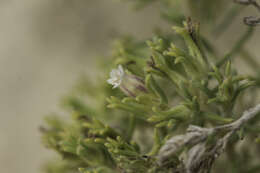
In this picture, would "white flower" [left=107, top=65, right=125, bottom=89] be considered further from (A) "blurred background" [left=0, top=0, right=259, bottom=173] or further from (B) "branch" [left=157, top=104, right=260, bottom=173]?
(A) "blurred background" [left=0, top=0, right=259, bottom=173]

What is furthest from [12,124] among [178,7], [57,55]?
[178,7]

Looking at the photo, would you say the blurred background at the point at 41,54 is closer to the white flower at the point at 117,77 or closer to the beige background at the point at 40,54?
the beige background at the point at 40,54

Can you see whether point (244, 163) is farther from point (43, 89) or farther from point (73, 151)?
point (43, 89)

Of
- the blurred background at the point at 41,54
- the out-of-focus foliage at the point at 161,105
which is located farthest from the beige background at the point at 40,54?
the out-of-focus foliage at the point at 161,105

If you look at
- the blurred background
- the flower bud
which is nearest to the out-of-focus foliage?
the flower bud

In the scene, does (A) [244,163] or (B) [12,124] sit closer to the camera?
Answer: (A) [244,163]

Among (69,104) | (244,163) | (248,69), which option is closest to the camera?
(69,104)

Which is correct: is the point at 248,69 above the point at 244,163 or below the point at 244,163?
above

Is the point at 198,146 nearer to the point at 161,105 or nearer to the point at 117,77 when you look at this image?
the point at 161,105
